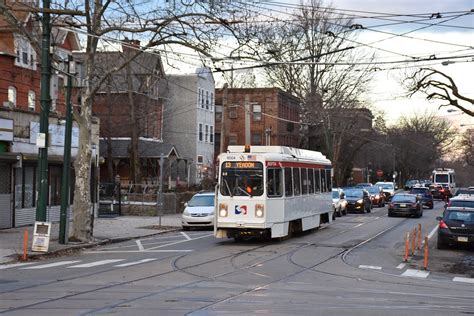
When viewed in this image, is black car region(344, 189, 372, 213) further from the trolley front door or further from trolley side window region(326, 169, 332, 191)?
the trolley front door

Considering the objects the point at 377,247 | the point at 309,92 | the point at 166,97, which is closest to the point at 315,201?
the point at 377,247

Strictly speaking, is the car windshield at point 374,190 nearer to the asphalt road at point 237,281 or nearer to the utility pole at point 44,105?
the asphalt road at point 237,281

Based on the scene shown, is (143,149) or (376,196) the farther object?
(376,196)

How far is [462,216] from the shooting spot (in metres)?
22.5

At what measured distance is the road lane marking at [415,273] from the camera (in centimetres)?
1641

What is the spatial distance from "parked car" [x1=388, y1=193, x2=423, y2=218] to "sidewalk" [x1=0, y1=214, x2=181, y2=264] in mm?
13732

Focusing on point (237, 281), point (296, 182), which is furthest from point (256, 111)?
point (237, 281)

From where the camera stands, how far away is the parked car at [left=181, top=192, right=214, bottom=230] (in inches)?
1169

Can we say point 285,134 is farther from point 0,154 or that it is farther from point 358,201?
point 0,154

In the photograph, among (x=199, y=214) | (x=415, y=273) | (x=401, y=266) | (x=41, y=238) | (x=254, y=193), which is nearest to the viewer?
(x=415, y=273)

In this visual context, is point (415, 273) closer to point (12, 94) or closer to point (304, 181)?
point (304, 181)

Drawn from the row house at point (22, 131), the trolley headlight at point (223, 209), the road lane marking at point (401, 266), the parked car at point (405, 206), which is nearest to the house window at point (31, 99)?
the row house at point (22, 131)

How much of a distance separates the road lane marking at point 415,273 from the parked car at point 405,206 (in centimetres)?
Result: 2458

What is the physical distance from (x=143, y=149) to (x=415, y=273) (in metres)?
41.3
